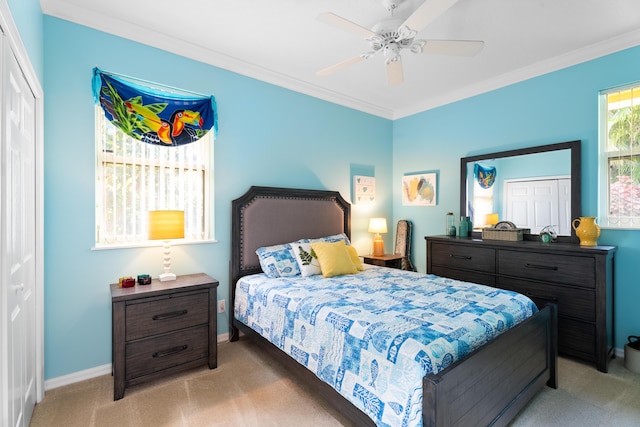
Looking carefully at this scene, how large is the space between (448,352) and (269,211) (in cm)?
230

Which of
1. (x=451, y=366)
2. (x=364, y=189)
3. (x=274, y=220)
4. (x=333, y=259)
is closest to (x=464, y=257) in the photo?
(x=333, y=259)

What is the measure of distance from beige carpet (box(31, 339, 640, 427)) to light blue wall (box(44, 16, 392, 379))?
0.47m

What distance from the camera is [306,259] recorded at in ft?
10.1

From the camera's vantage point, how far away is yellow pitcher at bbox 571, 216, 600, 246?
2.80 m

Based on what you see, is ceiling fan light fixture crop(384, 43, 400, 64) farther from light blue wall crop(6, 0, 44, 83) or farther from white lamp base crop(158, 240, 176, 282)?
white lamp base crop(158, 240, 176, 282)

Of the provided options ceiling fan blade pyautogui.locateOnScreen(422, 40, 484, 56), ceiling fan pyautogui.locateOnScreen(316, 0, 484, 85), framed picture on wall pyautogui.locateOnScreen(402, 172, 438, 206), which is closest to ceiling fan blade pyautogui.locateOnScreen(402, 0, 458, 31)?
ceiling fan pyautogui.locateOnScreen(316, 0, 484, 85)

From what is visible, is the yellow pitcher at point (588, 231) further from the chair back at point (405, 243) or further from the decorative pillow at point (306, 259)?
the decorative pillow at point (306, 259)

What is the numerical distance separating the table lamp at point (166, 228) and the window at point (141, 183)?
34 cm

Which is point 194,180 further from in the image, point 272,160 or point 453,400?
point 453,400

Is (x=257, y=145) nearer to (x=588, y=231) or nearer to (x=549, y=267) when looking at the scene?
(x=549, y=267)

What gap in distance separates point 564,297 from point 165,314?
10.8 ft

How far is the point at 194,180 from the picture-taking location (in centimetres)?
307

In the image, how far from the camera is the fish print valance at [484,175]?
12.1ft

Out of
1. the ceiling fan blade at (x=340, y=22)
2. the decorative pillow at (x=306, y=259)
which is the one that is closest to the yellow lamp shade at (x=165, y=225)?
the decorative pillow at (x=306, y=259)
